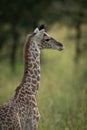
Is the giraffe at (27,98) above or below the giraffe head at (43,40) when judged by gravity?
below

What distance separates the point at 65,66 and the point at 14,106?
49.0ft

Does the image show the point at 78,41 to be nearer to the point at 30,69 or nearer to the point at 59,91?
the point at 59,91

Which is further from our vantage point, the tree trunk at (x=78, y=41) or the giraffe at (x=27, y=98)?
the tree trunk at (x=78, y=41)

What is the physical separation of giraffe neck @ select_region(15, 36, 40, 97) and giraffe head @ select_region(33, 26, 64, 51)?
14 cm

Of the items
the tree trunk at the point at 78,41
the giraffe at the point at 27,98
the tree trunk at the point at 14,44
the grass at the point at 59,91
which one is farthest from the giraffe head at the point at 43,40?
the tree trunk at the point at 78,41

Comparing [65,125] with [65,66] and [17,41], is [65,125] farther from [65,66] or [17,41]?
[65,66]

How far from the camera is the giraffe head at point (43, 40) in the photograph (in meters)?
10.6

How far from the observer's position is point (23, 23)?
23.0m

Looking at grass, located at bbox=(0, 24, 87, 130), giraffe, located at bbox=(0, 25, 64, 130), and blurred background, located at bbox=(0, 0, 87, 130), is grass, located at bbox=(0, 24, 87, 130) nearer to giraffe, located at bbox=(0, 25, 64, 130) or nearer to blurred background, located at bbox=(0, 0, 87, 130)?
blurred background, located at bbox=(0, 0, 87, 130)

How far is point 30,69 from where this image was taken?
10.6 m

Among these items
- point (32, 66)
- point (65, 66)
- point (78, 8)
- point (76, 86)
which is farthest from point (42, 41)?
point (65, 66)

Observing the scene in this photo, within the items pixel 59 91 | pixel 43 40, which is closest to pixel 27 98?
pixel 43 40

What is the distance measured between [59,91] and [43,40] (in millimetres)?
5301

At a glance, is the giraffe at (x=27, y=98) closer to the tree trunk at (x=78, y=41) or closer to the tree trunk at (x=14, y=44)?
the tree trunk at (x=14, y=44)
